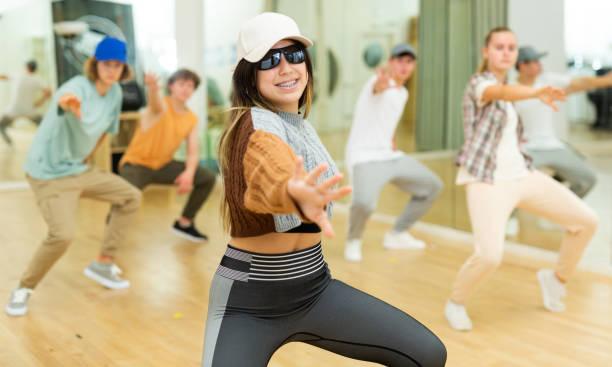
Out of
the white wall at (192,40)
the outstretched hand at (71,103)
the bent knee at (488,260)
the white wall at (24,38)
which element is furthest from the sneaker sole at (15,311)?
the white wall at (24,38)

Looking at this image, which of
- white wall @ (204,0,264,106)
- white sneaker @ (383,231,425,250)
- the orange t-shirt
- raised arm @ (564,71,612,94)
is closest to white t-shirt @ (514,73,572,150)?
raised arm @ (564,71,612,94)

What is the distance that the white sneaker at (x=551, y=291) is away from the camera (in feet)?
12.2

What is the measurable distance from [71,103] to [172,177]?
5.64 ft

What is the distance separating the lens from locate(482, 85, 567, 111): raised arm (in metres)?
2.92

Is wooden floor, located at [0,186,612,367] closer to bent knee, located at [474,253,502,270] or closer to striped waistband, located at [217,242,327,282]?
bent knee, located at [474,253,502,270]

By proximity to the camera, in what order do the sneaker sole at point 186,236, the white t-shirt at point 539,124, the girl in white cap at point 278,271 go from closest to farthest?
the girl in white cap at point 278,271 < the white t-shirt at point 539,124 < the sneaker sole at point 186,236

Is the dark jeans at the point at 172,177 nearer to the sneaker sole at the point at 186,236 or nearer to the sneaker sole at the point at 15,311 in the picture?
the sneaker sole at the point at 186,236

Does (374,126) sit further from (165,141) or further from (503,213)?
Result: (503,213)

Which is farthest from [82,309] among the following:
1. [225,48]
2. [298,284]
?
[225,48]

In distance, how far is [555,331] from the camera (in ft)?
11.4

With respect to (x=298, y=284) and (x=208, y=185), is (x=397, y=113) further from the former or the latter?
(x=298, y=284)

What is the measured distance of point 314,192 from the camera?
1371mm

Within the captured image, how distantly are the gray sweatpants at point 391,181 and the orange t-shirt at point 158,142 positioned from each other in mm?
1357

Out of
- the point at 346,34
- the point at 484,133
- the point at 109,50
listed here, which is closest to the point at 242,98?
Answer: the point at 484,133
